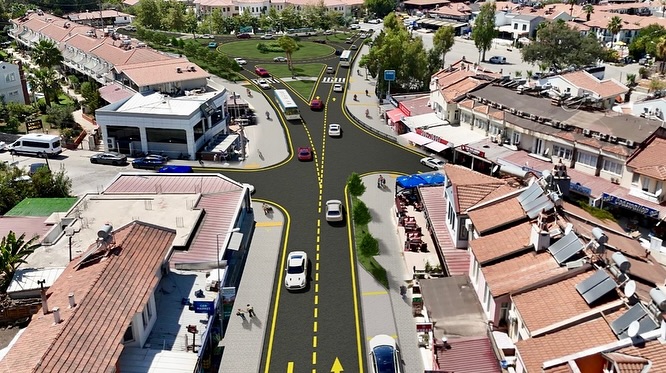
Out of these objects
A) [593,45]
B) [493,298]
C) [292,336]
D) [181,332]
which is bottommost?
[292,336]

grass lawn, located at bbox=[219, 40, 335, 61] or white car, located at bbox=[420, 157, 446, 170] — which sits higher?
grass lawn, located at bbox=[219, 40, 335, 61]

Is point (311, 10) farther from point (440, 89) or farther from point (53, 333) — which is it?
point (53, 333)

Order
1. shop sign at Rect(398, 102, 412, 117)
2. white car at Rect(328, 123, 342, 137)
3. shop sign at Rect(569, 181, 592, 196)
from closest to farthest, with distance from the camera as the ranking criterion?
shop sign at Rect(569, 181, 592, 196) → white car at Rect(328, 123, 342, 137) → shop sign at Rect(398, 102, 412, 117)

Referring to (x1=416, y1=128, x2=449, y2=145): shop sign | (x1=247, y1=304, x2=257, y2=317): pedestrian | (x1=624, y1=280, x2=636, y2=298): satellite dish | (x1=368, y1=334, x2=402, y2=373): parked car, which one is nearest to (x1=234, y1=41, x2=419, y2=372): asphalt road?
(x1=247, y1=304, x2=257, y2=317): pedestrian

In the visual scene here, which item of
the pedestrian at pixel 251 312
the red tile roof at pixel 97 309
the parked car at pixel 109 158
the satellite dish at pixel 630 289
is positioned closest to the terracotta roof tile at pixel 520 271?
the satellite dish at pixel 630 289

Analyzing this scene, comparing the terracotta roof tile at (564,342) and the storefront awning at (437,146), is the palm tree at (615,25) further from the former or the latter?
the terracotta roof tile at (564,342)

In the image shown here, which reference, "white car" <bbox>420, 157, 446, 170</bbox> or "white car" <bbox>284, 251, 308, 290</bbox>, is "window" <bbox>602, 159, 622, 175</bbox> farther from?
"white car" <bbox>284, 251, 308, 290</bbox>

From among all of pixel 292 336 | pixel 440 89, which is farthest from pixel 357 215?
pixel 440 89
